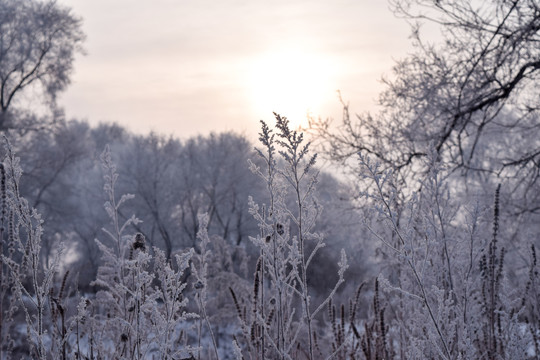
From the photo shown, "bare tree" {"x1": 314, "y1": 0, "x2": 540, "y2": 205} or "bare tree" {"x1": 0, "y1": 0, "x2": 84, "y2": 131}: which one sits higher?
"bare tree" {"x1": 0, "y1": 0, "x2": 84, "y2": 131}

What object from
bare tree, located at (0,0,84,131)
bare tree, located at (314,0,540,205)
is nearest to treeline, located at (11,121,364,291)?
bare tree, located at (0,0,84,131)

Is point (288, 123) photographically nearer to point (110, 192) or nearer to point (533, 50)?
point (110, 192)

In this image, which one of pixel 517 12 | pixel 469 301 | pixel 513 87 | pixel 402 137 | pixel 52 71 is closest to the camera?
pixel 469 301

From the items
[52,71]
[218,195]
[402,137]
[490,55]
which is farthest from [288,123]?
[218,195]

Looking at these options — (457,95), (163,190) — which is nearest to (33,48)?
(163,190)

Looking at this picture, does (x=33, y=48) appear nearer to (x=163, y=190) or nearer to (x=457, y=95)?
(x=163, y=190)

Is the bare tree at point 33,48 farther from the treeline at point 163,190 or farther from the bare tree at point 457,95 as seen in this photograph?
the bare tree at point 457,95

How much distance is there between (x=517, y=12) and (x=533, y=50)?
0.84 meters

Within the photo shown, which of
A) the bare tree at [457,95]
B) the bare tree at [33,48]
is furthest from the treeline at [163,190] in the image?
the bare tree at [457,95]

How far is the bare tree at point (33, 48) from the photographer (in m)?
25.4

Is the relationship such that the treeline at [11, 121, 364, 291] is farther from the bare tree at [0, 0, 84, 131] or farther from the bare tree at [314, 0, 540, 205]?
the bare tree at [314, 0, 540, 205]

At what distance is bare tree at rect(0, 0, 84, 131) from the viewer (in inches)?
998

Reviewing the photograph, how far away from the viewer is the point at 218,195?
3095 cm

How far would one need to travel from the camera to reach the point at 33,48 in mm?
25500
